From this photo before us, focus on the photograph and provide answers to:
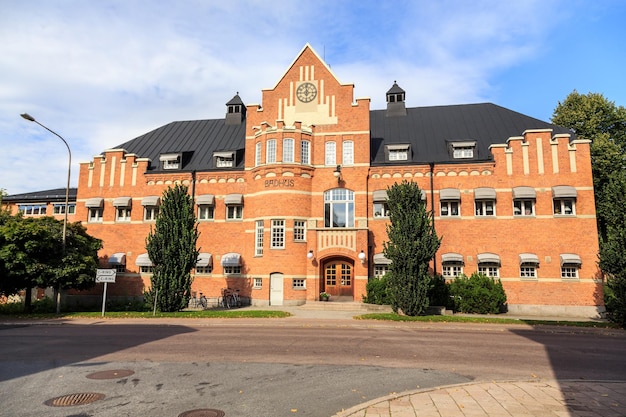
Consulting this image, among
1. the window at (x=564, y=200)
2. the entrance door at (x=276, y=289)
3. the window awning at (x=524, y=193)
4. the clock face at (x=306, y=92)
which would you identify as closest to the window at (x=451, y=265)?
the window awning at (x=524, y=193)

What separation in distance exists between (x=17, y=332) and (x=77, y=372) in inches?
393

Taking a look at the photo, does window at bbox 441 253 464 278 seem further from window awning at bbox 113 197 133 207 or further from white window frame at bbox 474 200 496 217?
window awning at bbox 113 197 133 207

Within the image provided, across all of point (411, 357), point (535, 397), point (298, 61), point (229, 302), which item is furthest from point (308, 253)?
point (535, 397)

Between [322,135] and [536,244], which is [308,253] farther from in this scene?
[536,244]

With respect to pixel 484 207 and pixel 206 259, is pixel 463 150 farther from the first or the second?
pixel 206 259

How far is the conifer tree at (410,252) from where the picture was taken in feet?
72.7

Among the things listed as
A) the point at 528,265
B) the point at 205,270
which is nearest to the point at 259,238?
the point at 205,270

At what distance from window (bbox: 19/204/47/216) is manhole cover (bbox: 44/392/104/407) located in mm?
36704

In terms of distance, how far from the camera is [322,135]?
99.9 feet

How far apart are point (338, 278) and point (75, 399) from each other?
22.3 m

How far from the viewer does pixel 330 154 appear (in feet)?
99.3

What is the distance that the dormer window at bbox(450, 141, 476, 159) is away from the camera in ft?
97.9

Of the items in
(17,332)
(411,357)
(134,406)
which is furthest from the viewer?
(17,332)

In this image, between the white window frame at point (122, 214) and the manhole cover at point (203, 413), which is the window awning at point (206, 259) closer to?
the white window frame at point (122, 214)
